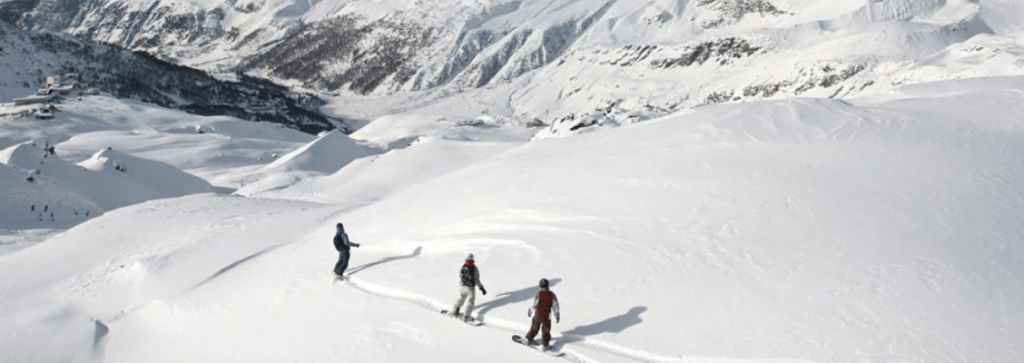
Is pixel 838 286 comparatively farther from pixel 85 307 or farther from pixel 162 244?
pixel 162 244

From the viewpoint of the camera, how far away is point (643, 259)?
645 inches

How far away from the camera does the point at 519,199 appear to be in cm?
2152

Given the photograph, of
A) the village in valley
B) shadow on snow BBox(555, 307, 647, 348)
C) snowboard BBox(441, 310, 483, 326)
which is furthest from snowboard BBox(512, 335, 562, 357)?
the village in valley

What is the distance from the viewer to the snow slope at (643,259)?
1366cm

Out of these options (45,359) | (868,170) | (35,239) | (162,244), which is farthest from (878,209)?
(35,239)

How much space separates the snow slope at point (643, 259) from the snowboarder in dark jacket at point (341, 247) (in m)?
0.37

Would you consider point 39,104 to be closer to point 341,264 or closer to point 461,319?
point 341,264

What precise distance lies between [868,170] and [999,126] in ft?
21.4

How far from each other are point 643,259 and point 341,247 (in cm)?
703

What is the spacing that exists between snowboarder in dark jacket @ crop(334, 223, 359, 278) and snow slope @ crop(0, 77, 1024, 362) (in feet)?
1.20

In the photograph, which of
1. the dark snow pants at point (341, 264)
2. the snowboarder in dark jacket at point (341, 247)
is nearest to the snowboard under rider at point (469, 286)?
the snowboarder in dark jacket at point (341, 247)

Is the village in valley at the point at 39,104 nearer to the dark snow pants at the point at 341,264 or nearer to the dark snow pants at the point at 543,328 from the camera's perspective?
the dark snow pants at the point at 341,264

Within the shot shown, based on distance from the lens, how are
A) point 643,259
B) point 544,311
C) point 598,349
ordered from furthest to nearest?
point 643,259
point 598,349
point 544,311

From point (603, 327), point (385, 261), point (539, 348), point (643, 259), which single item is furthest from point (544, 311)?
point (385, 261)
